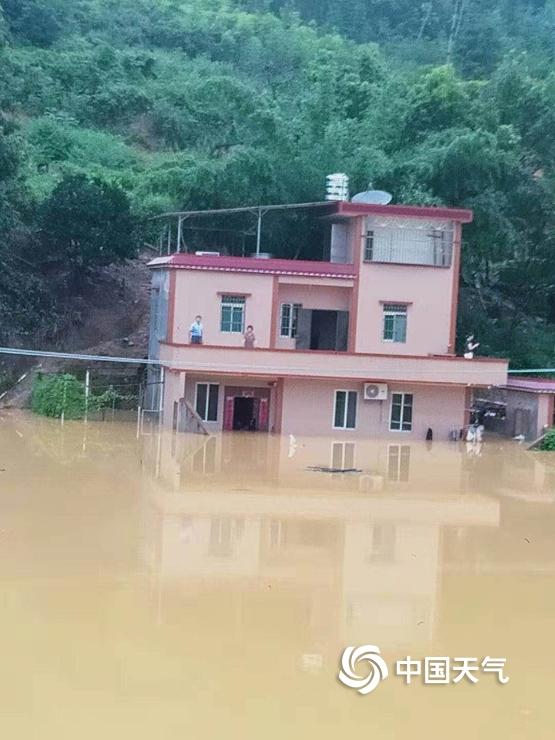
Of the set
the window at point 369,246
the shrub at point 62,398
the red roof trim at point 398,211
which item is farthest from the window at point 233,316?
the shrub at point 62,398

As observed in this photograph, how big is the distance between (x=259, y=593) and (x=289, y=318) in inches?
607

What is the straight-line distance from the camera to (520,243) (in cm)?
3175

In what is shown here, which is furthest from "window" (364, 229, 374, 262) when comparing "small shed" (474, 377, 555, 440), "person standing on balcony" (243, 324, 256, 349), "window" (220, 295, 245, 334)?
"small shed" (474, 377, 555, 440)

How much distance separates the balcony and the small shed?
0.92 metres

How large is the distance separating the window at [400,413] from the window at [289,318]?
9.29 feet

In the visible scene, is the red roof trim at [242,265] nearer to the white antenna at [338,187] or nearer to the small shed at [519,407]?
the white antenna at [338,187]

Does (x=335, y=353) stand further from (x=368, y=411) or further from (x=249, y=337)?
(x=249, y=337)

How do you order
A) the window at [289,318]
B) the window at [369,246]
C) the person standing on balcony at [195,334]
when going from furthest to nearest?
the window at [289,318] → the window at [369,246] → the person standing on balcony at [195,334]

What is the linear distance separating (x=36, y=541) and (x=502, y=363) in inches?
573

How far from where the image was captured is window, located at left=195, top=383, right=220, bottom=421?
26.7m

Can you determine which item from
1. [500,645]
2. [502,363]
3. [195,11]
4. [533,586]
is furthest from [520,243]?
[195,11]

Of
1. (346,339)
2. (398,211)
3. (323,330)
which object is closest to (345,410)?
(346,339)

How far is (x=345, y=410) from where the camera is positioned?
26.8 meters

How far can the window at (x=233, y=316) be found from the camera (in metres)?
26.9
